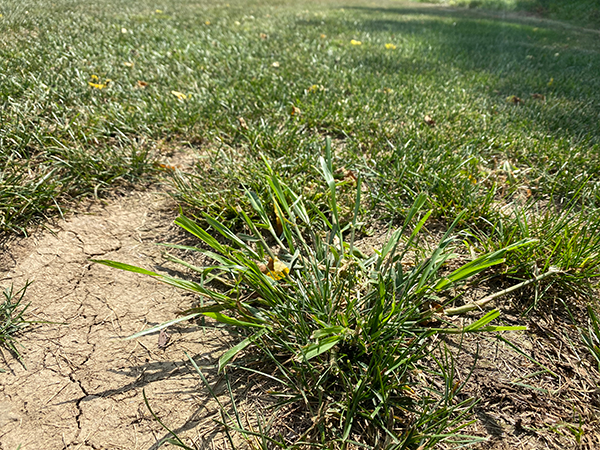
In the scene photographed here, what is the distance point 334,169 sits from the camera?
2.19 m

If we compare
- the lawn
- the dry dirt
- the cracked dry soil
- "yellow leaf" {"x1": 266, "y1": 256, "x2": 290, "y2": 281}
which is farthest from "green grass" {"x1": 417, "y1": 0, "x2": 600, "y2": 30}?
the cracked dry soil

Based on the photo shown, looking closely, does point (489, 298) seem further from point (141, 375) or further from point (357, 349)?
point (141, 375)

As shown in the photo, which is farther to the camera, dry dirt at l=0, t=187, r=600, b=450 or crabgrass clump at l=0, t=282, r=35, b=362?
crabgrass clump at l=0, t=282, r=35, b=362

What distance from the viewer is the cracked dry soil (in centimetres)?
104

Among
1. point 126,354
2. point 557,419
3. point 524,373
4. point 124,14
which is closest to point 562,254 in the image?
point 524,373

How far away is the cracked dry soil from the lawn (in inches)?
6.9

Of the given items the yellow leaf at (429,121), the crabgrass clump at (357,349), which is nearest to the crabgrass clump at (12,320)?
the crabgrass clump at (357,349)

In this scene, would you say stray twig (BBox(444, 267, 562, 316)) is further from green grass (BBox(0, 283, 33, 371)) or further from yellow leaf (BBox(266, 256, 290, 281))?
green grass (BBox(0, 283, 33, 371))

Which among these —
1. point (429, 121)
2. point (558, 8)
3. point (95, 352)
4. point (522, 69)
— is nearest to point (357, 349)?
point (95, 352)

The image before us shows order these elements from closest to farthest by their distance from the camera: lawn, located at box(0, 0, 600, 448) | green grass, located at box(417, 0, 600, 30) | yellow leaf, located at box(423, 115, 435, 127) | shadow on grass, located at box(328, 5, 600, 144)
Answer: lawn, located at box(0, 0, 600, 448), yellow leaf, located at box(423, 115, 435, 127), shadow on grass, located at box(328, 5, 600, 144), green grass, located at box(417, 0, 600, 30)

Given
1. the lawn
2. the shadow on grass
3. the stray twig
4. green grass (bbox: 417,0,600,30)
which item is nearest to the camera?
the lawn

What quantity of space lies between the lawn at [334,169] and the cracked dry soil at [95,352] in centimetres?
18

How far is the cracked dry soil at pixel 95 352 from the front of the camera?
1043 millimetres

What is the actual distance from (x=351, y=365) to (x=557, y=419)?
631mm
